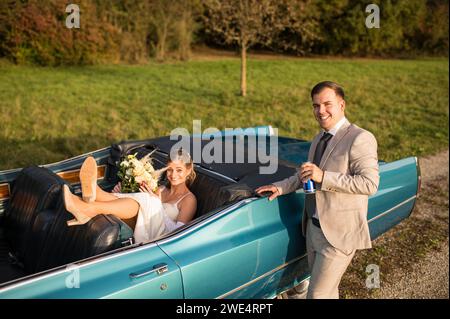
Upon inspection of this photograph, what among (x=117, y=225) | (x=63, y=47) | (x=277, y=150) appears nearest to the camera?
(x=117, y=225)

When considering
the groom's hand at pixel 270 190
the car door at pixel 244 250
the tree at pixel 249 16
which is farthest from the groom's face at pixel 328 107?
the tree at pixel 249 16

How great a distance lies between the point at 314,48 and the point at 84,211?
32.1 m

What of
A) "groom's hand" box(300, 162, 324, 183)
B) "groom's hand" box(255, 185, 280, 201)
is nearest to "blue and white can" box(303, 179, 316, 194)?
"groom's hand" box(300, 162, 324, 183)

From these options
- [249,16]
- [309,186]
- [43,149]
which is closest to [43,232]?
[309,186]

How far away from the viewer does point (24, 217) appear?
3146mm

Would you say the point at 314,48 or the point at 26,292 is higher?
the point at 314,48

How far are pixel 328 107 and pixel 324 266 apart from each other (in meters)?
1.09

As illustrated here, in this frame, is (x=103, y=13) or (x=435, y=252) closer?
(x=435, y=252)

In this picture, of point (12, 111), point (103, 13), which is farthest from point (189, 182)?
point (103, 13)

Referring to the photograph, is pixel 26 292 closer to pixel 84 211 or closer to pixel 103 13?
pixel 84 211

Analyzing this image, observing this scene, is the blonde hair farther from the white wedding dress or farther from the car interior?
the white wedding dress

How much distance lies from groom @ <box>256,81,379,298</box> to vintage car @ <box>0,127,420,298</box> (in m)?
0.24

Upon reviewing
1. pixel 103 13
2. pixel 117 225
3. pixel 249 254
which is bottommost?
pixel 249 254

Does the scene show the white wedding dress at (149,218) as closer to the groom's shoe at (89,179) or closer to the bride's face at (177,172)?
the bride's face at (177,172)
